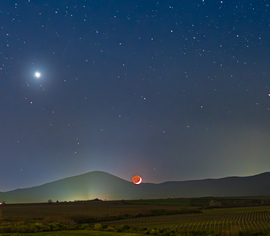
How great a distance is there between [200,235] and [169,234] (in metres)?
3.51

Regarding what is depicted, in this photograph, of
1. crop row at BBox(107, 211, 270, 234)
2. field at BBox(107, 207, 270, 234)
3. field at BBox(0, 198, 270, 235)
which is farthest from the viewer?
field at BBox(0, 198, 270, 235)

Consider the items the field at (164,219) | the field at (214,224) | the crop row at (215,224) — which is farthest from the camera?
the field at (164,219)

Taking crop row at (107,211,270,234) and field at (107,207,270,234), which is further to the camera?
crop row at (107,211,270,234)

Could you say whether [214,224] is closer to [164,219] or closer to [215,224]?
[215,224]

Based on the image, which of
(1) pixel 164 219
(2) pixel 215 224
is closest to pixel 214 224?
(2) pixel 215 224

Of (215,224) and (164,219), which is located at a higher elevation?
(164,219)

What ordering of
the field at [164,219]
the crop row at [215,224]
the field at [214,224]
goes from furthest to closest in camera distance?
the field at [164,219]
the crop row at [215,224]
the field at [214,224]

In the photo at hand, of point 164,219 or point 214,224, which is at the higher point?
point 164,219

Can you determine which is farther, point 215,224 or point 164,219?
point 164,219

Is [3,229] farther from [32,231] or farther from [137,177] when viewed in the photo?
[137,177]

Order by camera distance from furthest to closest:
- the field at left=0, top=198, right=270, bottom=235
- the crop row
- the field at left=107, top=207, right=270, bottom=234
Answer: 1. the field at left=0, top=198, right=270, bottom=235
2. the crop row
3. the field at left=107, top=207, right=270, bottom=234

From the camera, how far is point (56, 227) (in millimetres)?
34562

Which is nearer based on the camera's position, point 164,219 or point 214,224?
point 214,224

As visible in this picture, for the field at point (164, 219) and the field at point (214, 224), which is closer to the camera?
the field at point (214, 224)
